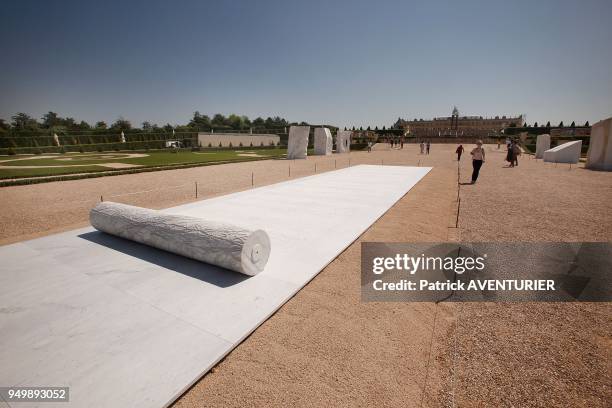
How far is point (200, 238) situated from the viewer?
16.7ft

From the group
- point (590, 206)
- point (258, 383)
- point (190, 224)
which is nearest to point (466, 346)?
point (258, 383)

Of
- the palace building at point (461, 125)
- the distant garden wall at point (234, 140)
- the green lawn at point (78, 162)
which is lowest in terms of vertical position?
the green lawn at point (78, 162)

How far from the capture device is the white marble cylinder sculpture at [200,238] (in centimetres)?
480

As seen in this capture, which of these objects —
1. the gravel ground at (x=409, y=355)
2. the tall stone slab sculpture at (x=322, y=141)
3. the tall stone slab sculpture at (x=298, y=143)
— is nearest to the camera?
the gravel ground at (x=409, y=355)

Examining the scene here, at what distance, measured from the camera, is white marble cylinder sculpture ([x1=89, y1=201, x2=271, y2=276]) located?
189 inches

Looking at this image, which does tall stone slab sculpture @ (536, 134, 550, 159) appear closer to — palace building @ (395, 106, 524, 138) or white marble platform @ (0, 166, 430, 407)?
white marble platform @ (0, 166, 430, 407)

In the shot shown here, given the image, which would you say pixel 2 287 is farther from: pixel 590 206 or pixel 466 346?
pixel 590 206

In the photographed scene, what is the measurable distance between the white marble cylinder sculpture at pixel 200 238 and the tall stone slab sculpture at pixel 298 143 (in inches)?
985

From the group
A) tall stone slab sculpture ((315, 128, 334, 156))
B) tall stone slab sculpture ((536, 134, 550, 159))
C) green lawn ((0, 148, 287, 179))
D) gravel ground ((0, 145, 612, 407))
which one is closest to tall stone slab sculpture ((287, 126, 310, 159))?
green lawn ((0, 148, 287, 179))

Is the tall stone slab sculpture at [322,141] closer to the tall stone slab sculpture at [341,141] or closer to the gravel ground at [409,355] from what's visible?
the tall stone slab sculpture at [341,141]

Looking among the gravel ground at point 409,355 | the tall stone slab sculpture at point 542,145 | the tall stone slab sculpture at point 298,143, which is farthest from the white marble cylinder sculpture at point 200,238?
the tall stone slab sculpture at point 542,145

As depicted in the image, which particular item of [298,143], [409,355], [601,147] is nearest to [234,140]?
[298,143]

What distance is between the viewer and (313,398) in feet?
8.75

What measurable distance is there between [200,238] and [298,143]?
26379 millimetres
